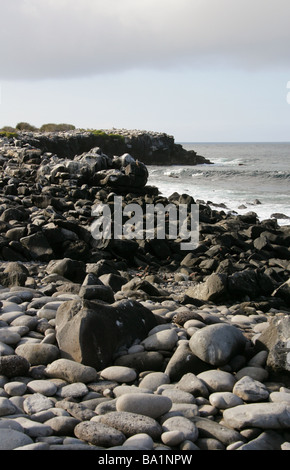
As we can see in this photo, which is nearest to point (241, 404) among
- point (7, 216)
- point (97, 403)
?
point (97, 403)

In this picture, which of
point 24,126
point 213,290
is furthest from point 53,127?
point 213,290

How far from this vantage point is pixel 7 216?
11.8 metres

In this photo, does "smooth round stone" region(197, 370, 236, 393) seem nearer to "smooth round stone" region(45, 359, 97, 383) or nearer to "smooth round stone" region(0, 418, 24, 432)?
"smooth round stone" region(45, 359, 97, 383)

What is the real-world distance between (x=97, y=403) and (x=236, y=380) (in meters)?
1.13

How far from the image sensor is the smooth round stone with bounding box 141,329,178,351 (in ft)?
14.2

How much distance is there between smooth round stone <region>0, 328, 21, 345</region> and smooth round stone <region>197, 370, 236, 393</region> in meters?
1.65

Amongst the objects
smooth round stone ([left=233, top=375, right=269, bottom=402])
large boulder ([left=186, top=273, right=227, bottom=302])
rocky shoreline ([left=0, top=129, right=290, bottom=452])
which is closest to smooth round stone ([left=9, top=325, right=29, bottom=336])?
rocky shoreline ([left=0, top=129, right=290, bottom=452])

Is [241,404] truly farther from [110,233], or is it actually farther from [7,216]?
[7,216]

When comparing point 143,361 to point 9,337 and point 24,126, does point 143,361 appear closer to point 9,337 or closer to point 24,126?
point 9,337

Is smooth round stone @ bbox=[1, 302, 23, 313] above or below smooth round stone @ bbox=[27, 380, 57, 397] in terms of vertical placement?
above

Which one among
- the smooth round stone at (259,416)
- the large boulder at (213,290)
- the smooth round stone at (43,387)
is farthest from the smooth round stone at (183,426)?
the large boulder at (213,290)

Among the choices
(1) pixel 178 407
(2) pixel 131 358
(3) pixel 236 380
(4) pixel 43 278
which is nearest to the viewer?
(1) pixel 178 407

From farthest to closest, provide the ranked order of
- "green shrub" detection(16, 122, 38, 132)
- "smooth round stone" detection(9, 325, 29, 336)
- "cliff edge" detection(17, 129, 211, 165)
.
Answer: "green shrub" detection(16, 122, 38, 132) < "cliff edge" detection(17, 129, 211, 165) < "smooth round stone" detection(9, 325, 29, 336)

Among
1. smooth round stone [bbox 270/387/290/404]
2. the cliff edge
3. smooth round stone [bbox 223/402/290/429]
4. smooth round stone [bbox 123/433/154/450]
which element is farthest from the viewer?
the cliff edge
